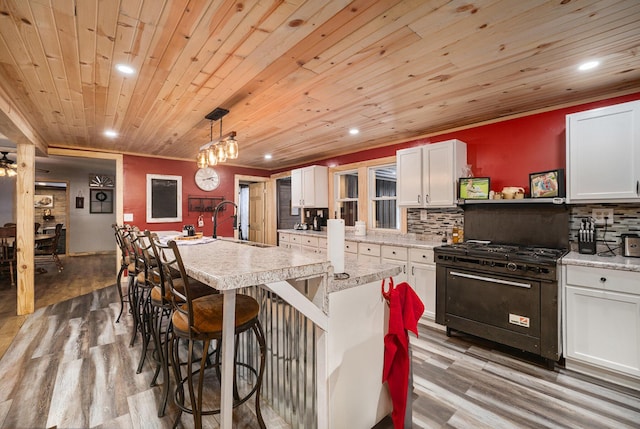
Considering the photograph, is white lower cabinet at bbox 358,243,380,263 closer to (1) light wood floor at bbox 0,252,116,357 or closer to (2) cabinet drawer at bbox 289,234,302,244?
(2) cabinet drawer at bbox 289,234,302,244

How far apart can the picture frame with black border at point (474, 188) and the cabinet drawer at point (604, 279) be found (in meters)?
1.08

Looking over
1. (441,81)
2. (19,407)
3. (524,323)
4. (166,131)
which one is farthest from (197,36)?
(524,323)

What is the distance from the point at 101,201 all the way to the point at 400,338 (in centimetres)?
973

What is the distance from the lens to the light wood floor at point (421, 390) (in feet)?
5.74

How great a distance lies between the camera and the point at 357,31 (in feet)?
5.47

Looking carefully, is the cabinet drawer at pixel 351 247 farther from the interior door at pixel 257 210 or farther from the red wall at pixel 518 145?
the interior door at pixel 257 210

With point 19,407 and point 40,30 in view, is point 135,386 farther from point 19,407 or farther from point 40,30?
point 40,30

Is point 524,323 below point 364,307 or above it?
below

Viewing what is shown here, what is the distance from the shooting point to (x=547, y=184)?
2730mm

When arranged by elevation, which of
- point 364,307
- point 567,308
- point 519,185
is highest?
point 519,185

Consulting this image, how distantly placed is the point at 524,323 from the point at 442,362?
764 millimetres

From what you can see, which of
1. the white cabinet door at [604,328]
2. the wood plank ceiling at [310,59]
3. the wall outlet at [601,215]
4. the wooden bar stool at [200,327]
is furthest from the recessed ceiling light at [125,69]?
the wall outlet at [601,215]

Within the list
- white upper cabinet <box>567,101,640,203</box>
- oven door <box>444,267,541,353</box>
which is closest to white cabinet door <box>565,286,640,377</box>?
oven door <box>444,267,541,353</box>

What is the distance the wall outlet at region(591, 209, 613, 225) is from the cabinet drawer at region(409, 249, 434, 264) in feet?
4.75
